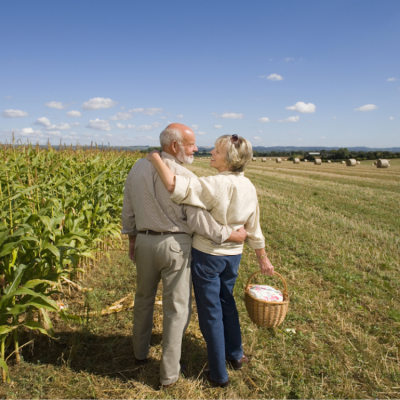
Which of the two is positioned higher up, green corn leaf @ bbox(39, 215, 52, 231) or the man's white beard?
the man's white beard

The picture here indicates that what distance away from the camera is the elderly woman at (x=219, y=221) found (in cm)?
263

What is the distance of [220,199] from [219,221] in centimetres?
19

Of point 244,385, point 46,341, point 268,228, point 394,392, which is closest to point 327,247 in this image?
point 268,228

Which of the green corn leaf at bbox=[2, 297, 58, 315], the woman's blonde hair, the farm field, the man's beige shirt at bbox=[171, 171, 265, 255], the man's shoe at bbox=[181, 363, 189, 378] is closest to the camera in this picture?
the man's beige shirt at bbox=[171, 171, 265, 255]

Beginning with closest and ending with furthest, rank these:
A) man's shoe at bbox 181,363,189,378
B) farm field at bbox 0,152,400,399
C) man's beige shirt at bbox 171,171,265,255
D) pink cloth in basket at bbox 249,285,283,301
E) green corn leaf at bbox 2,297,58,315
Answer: man's beige shirt at bbox 171,171,265,255, green corn leaf at bbox 2,297,58,315, farm field at bbox 0,152,400,399, man's shoe at bbox 181,363,189,378, pink cloth in basket at bbox 249,285,283,301

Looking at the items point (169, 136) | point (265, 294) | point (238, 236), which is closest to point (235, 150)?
point (169, 136)

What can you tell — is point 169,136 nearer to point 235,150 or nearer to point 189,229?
point 235,150

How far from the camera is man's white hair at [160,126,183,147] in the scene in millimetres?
2734

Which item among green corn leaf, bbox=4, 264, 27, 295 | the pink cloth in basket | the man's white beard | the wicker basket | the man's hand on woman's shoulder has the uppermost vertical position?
the man's white beard

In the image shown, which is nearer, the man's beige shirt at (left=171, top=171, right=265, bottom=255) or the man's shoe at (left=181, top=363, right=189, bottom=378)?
the man's beige shirt at (left=171, top=171, right=265, bottom=255)

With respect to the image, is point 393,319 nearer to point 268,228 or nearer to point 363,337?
point 363,337

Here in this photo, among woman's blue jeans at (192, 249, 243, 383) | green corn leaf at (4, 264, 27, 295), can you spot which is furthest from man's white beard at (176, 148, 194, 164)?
green corn leaf at (4, 264, 27, 295)

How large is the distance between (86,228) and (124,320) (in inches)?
80.9

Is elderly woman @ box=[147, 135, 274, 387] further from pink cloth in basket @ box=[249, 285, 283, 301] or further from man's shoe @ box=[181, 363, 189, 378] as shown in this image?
pink cloth in basket @ box=[249, 285, 283, 301]
